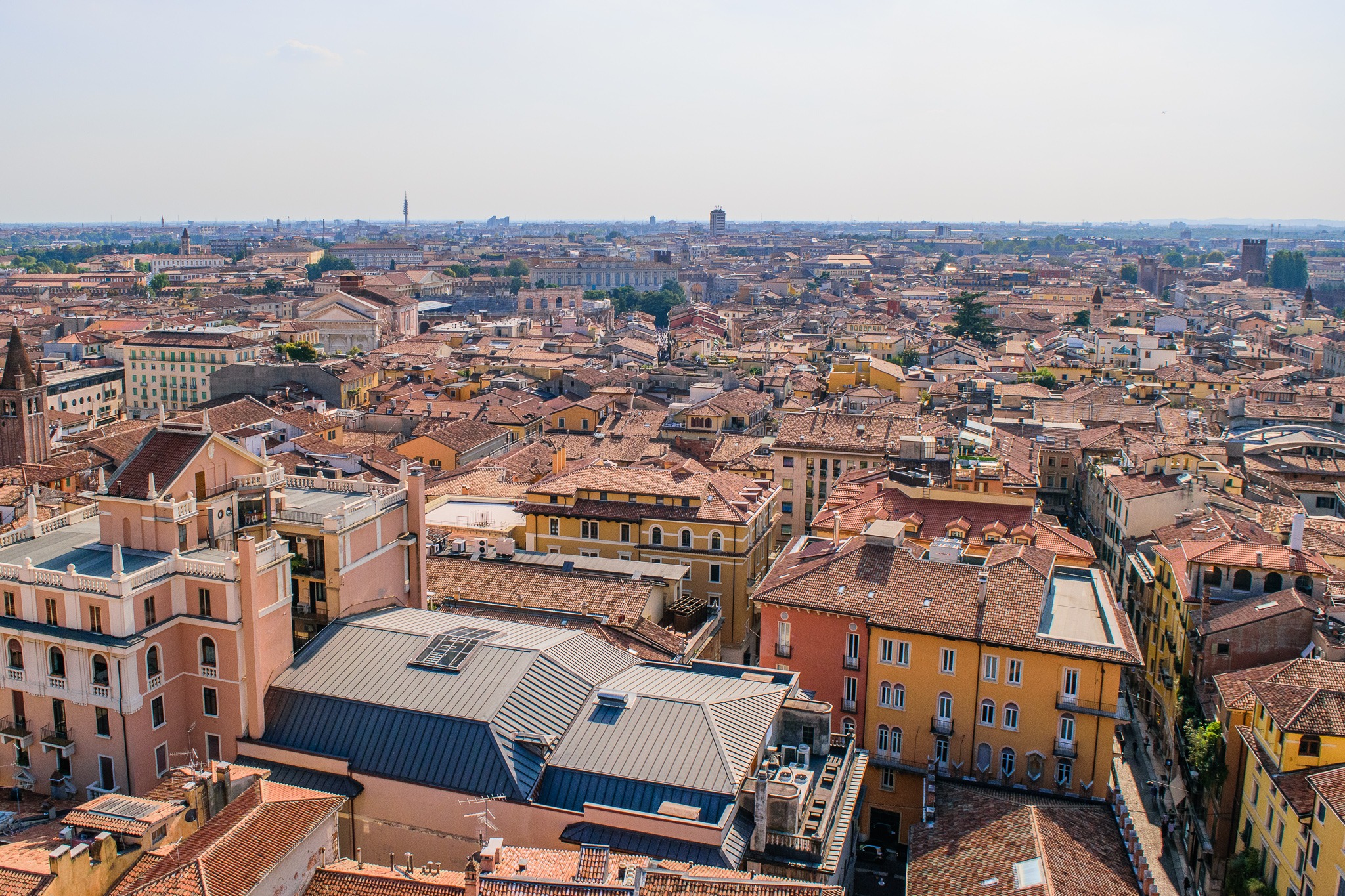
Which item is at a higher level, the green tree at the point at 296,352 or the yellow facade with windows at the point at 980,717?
the green tree at the point at 296,352

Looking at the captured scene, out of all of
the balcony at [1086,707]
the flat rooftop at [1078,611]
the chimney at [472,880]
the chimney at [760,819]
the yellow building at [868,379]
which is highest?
the yellow building at [868,379]

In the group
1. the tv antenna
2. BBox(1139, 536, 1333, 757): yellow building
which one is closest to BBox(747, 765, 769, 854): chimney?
the tv antenna

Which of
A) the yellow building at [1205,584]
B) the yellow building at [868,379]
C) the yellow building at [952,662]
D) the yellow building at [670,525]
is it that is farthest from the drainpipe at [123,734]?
the yellow building at [868,379]

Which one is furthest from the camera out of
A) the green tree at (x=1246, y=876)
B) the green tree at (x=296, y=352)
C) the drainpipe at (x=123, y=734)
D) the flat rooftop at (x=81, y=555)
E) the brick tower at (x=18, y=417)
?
Result: the green tree at (x=296, y=352)

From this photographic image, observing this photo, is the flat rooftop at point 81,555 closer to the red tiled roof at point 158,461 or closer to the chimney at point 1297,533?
the red tiled roof at point 158,461

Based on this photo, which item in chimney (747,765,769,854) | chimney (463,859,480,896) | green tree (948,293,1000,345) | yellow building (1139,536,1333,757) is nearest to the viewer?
chimney (463,859,480,896)

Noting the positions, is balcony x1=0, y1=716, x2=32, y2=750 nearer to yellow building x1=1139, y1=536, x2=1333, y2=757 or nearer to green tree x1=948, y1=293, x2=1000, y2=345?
yellow building x1=1139, y1=536, x2=1333, y2=757

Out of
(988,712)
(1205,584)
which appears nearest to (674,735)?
(988,712)

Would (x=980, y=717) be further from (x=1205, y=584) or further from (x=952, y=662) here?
(x=1205, y=584)
